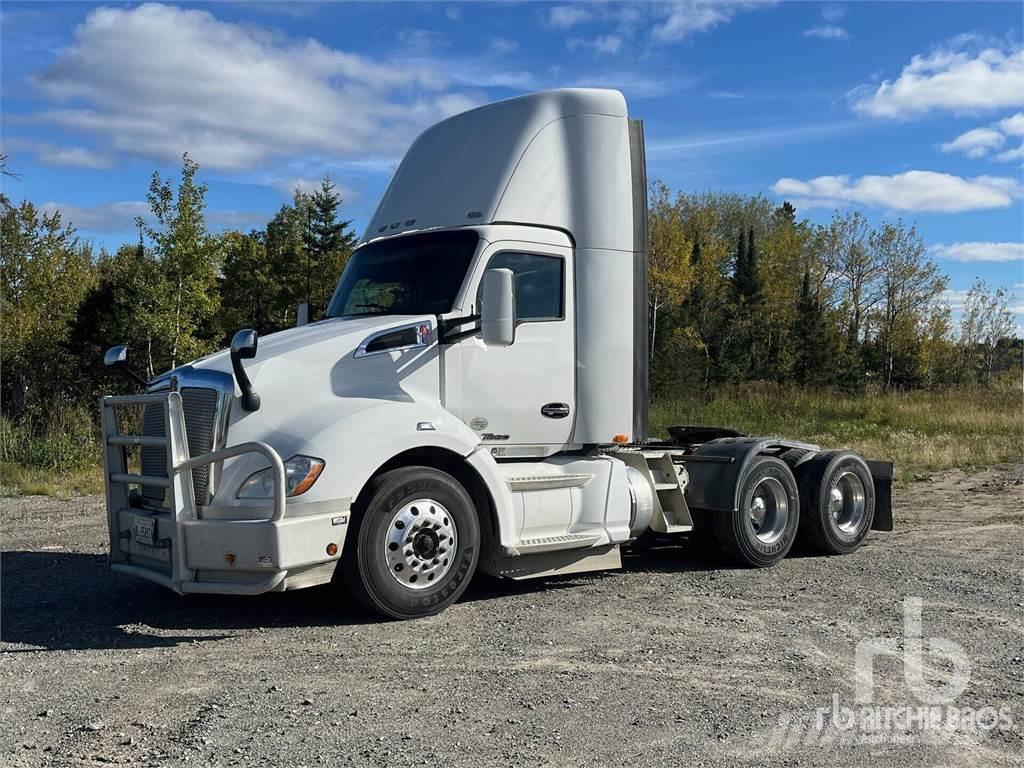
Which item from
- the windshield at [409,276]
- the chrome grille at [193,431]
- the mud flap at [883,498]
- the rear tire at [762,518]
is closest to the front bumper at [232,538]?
the chrome grille at [193,431]

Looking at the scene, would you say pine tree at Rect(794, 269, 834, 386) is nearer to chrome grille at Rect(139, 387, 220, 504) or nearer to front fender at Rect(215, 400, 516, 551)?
front fender at Rect(215, 400, 516, 551)

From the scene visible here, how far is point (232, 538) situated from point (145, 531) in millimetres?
941

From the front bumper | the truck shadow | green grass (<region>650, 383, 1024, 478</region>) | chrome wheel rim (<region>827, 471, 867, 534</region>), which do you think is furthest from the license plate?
green grass (<region>650, 383, 1024, 478</region>)

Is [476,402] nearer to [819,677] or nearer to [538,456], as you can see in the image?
[538,456]

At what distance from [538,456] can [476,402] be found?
2.82ft

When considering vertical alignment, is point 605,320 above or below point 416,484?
above

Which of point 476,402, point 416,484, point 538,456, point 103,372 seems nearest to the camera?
point 416,484

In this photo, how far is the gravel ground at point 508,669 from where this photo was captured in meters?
4.43

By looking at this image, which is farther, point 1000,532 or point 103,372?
point 103,372

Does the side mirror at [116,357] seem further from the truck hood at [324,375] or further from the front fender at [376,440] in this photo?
the front fender at [376,440]

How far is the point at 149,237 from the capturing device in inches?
1126

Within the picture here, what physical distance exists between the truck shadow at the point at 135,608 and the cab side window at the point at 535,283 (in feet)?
7.73

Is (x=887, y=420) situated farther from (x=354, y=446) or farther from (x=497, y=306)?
(x=354, y=446)

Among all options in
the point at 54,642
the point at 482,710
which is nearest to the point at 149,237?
the point at 54,642
